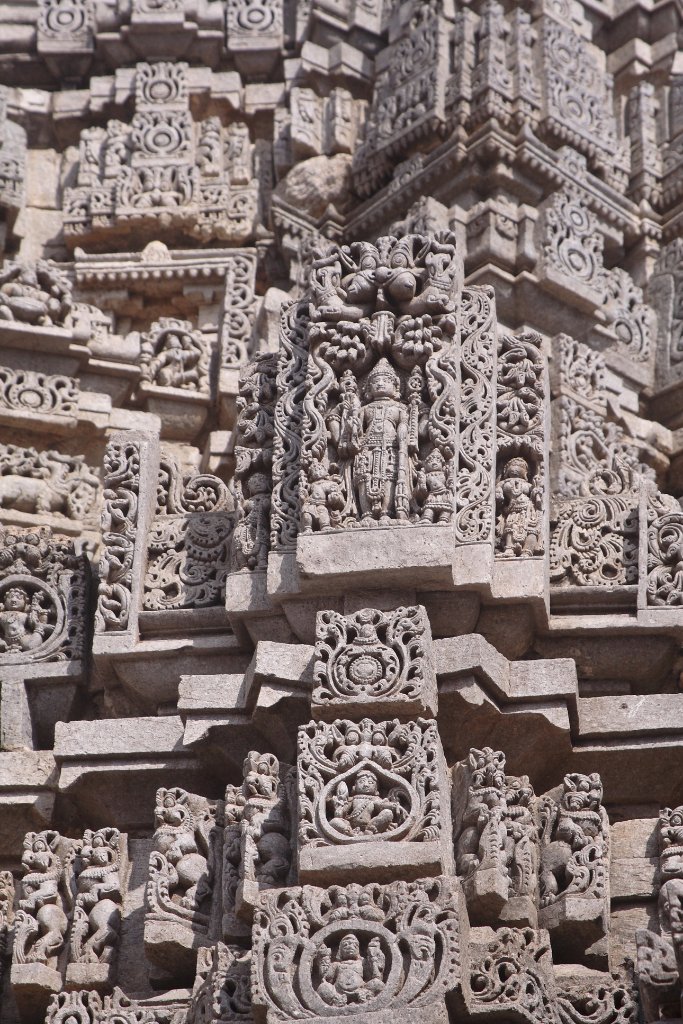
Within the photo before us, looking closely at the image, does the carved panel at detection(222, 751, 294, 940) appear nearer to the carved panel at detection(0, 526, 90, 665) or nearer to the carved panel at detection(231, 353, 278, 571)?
the carved panel at detection(231, 353, 278, 571)

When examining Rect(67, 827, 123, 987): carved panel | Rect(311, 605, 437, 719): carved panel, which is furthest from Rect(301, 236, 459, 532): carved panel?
Rect(67, 827, 123, 987): carved panel

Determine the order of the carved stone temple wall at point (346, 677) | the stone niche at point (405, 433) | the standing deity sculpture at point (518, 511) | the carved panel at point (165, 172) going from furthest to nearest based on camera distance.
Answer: the carved panel at point (165, 172)
the standing deity sculpture at point (518, 511)
the stone niche at point (405, 433)
the carved stone temple wall at point (346, 677)

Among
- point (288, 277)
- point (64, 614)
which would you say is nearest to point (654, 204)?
point (288, 277)

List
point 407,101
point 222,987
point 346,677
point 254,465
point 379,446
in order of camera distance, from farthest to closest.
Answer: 1. point 407,101
2. point 254,465
3. point 379,446
4. point 346,677
5. point 222,987

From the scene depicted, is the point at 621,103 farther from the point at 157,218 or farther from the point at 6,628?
the point at 6,628

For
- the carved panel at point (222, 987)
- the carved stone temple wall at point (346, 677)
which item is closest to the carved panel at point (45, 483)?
the carved stone temple wall at point (346, 677)

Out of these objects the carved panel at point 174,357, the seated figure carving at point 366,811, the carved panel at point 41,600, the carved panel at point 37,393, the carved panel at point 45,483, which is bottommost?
the seated figure carving at point 366,811

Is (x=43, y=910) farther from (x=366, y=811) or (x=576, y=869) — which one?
(x=576, y=869)

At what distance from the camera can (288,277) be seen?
1536 cm

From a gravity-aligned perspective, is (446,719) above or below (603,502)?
below

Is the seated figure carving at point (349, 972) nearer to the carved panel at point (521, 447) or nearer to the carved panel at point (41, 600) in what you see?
the carved panel at point (521, 447)

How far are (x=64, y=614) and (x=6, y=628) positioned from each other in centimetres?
31

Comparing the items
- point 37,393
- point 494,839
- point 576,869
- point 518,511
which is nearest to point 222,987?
point 494,839

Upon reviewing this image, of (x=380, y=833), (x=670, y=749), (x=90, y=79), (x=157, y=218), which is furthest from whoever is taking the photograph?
(x=90, y=79)
